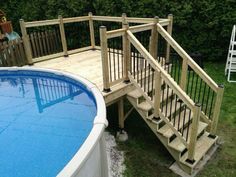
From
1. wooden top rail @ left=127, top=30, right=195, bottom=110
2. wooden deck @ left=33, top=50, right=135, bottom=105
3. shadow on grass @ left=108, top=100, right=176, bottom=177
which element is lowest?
shadow on grass @ left=108, top=100, right=176, bottom=177

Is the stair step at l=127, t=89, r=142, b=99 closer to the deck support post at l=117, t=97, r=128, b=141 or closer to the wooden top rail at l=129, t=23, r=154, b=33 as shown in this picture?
the deck support post at l=117, t=97, r=128, b=141

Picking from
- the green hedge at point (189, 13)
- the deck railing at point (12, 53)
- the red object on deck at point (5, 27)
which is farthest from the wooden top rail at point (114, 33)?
the red object on deck at point (5, 27)

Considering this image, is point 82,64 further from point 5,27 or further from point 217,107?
point 5,27

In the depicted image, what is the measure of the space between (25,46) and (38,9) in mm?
3782

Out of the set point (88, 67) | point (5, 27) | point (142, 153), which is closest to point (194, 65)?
point (142, 153)

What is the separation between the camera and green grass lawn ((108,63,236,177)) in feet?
13.4

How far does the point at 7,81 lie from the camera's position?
5348 mm

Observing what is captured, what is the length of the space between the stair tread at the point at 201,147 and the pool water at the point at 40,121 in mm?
1721

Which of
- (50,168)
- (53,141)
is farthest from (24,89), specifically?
(50,168)

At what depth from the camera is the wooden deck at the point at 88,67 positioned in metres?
4.45

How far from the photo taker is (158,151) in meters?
4.62

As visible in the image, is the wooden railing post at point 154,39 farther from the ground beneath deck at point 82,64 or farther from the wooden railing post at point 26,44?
the wooden railing post at point 26,44

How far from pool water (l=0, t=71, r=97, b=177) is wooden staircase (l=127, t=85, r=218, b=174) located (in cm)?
98

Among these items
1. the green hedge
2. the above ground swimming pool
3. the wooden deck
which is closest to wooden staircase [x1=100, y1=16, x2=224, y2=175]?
the wooden deck
